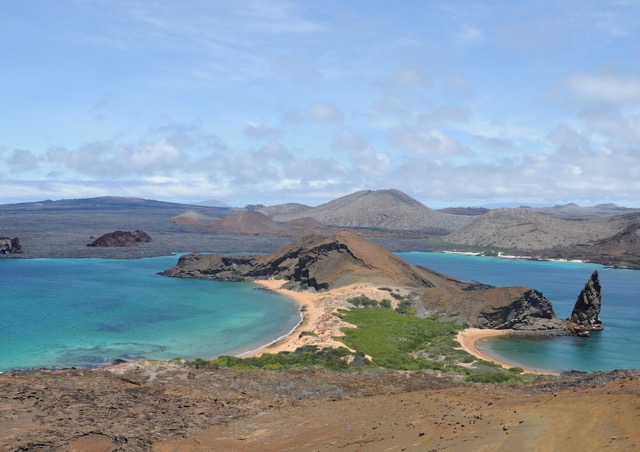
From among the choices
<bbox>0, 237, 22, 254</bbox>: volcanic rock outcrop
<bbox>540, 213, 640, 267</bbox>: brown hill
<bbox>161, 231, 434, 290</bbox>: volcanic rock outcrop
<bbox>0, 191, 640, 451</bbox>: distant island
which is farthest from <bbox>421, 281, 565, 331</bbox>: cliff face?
<bbox>0, 237, 22, 254</bbox>: volcanic rock outcrop

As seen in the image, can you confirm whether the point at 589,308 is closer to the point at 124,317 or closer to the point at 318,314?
the point at 318,314

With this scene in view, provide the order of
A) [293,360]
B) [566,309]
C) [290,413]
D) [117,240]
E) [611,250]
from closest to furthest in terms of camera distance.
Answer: [290,413], [293,360], [566,309], [117,240], [611,250]

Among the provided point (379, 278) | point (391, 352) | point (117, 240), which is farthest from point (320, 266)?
point (117, 240)

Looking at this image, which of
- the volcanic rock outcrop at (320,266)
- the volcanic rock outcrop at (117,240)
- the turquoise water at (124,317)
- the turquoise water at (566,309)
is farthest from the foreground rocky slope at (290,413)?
the volcanic rock outcrop at (117,240)

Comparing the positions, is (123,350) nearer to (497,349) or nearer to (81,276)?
(497,349)

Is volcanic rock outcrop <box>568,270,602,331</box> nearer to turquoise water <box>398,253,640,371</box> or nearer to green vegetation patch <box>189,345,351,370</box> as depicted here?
turquoise water <box>398,253,640,371</box>

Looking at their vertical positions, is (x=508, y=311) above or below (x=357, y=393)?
above
